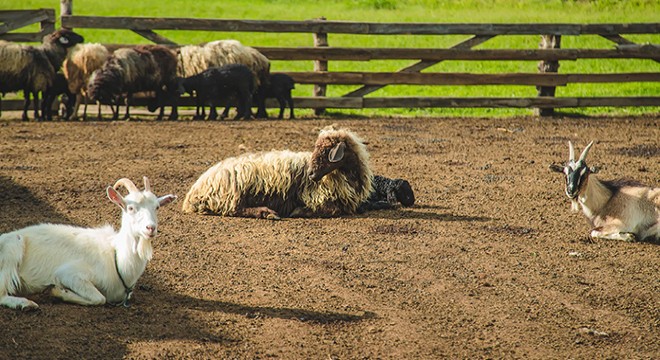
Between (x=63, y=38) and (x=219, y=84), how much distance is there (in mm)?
3009

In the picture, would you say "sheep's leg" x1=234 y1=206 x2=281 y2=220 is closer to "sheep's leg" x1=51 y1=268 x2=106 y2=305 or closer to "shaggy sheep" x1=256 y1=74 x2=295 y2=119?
"sheep's leg" x1=51 y1=268 x2=106 y2=305

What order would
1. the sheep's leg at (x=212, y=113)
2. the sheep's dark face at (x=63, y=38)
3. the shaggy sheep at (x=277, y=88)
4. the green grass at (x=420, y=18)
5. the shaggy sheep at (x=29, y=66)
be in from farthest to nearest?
the green grass at (x=420, y=18) < the shaggy sheep at (x=277, y=88) < the sheep's dark face at (x=63, y=38) < the sheep's leg at (x=212, y=113) < the shaggy sheep at (x=29, y=66)

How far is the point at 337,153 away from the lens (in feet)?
32.8

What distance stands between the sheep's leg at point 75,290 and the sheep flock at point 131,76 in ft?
32.9

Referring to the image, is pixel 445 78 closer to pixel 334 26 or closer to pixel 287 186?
pixel 334 26

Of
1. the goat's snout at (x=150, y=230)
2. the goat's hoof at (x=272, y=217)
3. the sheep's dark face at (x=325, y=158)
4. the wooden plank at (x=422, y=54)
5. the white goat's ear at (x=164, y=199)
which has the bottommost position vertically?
the goat's hoof at (x=272, y=217)

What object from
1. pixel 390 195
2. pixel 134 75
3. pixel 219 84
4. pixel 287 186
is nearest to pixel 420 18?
pixel 219 84

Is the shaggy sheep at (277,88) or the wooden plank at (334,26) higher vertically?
the wooden plank at (334,26)

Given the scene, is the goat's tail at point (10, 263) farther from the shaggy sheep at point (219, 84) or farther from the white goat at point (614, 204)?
the shaggy sheep at point (219, 84)

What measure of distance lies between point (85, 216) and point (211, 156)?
12.1 ft

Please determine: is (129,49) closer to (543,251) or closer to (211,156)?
(211,156)

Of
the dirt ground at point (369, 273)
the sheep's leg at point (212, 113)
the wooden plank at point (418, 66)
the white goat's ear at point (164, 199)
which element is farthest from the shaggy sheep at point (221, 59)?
the white goat's ear at point (164, 199)

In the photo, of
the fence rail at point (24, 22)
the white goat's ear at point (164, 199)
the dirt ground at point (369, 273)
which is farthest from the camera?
the fence rail at point (24, 22)

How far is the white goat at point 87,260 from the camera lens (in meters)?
6.51
